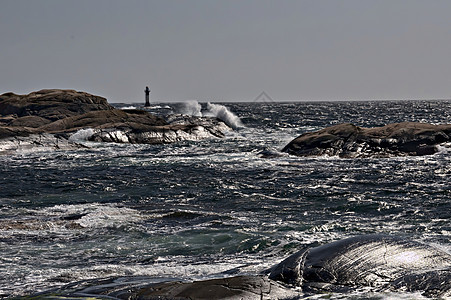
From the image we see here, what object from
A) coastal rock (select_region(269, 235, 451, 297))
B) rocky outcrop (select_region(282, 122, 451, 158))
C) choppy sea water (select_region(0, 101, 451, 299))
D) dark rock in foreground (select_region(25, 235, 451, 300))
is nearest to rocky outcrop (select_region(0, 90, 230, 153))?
choppy sea water (select_region(0, 101, 451, 299))

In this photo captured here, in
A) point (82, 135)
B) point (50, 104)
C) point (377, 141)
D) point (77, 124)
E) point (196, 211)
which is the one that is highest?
point (50, 104)

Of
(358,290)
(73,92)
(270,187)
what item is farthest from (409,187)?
(73,92)

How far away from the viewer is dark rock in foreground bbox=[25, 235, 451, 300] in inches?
293

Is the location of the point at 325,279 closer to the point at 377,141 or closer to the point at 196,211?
the point at 196,211

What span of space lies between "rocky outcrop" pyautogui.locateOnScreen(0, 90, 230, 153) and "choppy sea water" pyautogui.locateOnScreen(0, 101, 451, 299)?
7.87 metres

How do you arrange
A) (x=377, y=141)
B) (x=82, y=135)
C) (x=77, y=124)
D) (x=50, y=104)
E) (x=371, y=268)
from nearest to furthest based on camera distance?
1. (x=371, y=268)
2. (x=377, y=141)
3. (x=82, y=135)
4. (x=77, y=124)
5. (x=50, y=104)

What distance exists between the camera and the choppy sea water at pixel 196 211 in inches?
432

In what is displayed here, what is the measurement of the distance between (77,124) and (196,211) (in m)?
29.6

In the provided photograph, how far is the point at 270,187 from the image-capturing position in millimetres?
21188

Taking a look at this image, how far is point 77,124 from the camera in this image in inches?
1724

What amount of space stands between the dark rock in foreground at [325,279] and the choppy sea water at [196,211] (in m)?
0.45

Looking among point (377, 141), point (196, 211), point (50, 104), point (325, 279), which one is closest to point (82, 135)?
point (50, 104)

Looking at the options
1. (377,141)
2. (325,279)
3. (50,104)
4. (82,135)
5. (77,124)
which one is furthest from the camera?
(50,104)

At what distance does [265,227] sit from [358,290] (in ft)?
21.5
